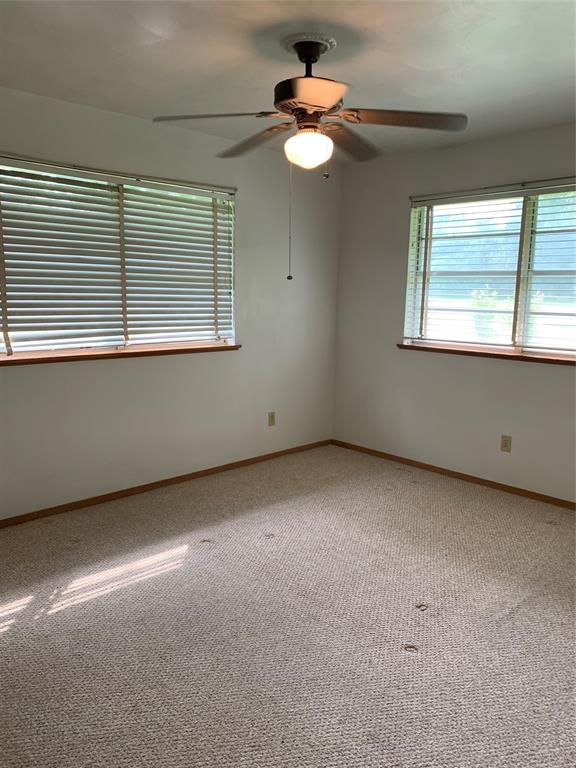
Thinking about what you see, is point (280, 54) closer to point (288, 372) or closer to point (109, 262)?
point (109, 262)

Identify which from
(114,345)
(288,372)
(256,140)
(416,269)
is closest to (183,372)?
(114,345)

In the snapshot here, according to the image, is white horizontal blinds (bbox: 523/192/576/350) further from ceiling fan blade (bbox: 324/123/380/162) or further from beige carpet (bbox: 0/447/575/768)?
ceiling fan blade (bbox: 324/123/380/162)

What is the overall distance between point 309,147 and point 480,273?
2093 millimetres

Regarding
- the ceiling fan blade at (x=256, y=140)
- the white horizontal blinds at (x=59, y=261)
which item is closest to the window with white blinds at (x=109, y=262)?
the white horizontal blinds at (x=59, y=261)

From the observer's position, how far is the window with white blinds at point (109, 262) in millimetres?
2936

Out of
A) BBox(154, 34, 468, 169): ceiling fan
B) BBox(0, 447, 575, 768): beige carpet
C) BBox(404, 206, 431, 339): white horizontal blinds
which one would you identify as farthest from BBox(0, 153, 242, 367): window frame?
BBox(404, 206, 431, 339): white horizontal blinds

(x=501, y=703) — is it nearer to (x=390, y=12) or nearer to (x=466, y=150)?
(x=390, y=12)

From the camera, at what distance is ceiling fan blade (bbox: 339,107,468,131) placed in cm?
200

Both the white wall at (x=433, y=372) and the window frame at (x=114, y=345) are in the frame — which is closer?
the window frame at (x=114, y=345)

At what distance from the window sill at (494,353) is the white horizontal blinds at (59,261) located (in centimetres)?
223

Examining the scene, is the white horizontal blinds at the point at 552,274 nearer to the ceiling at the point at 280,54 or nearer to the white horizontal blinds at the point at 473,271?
the white horizontal blinds at the point at 473,271

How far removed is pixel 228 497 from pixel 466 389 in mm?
1868

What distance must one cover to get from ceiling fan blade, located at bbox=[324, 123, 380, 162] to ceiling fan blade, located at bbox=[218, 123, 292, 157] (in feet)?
0.61

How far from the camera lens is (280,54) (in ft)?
7.45
